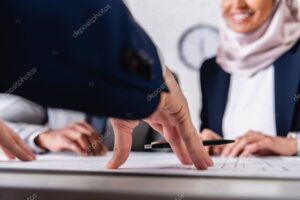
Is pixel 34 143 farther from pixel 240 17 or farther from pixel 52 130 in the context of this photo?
pixel 240 17

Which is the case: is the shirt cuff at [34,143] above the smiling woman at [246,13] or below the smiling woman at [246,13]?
below

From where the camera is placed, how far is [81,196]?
0.25 m

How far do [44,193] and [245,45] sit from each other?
3.71 ft

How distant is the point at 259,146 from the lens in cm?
74

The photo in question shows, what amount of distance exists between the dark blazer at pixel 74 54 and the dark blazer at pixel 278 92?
3.02ft

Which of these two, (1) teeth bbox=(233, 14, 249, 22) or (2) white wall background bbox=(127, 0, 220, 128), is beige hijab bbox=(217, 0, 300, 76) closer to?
(1) teeth bbox=(233, 14, 249, 22)

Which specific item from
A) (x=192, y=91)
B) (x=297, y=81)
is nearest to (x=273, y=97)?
(x=297, y=81)

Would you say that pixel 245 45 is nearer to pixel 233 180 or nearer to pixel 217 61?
pixel 217 61

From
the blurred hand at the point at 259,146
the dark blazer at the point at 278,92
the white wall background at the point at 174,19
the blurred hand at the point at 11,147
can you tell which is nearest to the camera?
the blurred hand at the point at 11,147

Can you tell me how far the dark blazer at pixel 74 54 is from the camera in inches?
7.6

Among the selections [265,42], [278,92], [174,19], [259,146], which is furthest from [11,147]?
[174,19]
